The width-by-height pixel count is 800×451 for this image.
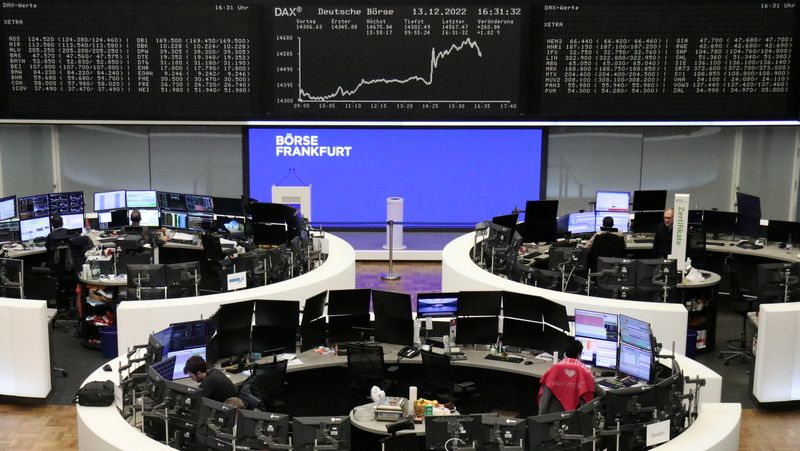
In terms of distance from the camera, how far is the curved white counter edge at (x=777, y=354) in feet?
31.0

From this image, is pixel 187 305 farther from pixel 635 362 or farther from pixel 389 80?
pixel 389 80

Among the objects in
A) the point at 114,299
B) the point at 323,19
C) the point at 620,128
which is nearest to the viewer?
the point at 114,299

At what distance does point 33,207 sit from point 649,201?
27.8 ft

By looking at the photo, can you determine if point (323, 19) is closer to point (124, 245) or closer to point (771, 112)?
point (124, 245)

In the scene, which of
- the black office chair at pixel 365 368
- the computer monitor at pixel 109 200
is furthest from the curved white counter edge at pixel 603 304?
the computer monitor at pixel 109 200

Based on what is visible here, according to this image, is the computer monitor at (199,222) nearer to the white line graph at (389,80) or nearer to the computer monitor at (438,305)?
the white line graph at (389,80)

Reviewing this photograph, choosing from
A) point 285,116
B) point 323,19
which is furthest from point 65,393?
point 323,19

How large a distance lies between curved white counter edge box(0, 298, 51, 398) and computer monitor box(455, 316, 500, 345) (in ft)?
13.3

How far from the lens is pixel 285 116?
45.8 feet

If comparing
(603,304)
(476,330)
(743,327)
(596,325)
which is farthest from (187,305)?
(743,327)

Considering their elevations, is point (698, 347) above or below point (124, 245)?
below

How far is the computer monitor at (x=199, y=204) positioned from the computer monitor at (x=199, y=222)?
0.07 metres

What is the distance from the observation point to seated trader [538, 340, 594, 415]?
7.46m

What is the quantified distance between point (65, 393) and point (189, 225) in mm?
4378
